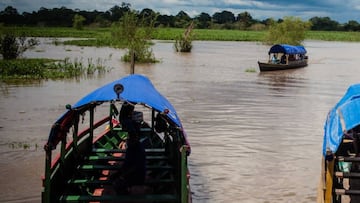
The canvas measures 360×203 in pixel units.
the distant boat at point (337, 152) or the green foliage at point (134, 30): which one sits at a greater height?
the green foliage at point (134, 30)

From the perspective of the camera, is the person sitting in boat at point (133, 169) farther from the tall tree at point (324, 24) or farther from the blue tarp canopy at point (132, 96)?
the tall tree at point (324, 24)

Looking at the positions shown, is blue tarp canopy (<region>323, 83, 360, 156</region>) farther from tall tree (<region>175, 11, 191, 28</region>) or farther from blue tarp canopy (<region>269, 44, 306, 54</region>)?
tall tree (<region>175, 11, 191, 28</region>)

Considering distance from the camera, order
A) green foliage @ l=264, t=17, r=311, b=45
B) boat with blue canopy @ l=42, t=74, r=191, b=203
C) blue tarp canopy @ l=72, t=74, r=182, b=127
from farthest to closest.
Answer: green foliage @ l=264, t=17, r=311, b=45 < blue tarp canopy @ l=72, t=74, r=182, b=127 < boat with blue canopy @ l=42, t=74, r=191, b=203

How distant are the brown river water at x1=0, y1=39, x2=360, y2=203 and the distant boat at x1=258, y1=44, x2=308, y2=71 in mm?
1332

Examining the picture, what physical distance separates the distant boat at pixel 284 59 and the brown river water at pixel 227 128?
4.37 ft

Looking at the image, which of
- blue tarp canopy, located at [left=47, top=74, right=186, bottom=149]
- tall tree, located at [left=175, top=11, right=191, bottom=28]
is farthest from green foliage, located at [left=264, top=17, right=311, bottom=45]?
tall tree, located at [left=175, top=11, right=191, bottom=28]

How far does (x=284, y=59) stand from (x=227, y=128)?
57.3 ft

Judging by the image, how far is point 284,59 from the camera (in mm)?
29469

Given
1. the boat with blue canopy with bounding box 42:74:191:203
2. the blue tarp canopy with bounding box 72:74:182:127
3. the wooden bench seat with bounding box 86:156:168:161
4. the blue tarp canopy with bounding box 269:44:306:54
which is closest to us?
the boat with blue canopy with bounding box 42:74:191:203

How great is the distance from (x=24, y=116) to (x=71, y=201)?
9.03 meters

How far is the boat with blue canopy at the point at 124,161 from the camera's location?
17.9ft

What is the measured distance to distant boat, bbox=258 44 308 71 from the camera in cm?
2767

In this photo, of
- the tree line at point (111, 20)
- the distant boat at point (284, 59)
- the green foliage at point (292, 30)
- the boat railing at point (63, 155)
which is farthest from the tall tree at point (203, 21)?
the boat railing at point (63, 155)

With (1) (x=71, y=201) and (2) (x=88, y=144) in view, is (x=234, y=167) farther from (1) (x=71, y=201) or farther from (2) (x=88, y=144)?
(1) (x=71, y=201)
